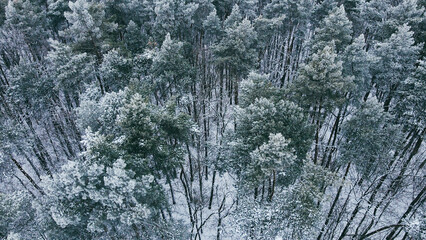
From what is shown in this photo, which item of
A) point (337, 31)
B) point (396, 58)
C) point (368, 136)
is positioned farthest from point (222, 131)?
point (396, 58)

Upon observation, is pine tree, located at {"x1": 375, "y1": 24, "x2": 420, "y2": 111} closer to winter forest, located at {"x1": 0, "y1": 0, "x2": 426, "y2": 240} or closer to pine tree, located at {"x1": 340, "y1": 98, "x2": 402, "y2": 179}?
winter forest, located at {"x1": 0, "y1": 0, "x2": 426, "y2": 240}

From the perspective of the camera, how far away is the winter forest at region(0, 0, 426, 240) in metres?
13.2

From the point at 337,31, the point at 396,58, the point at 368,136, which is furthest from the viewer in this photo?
the point at 337,31

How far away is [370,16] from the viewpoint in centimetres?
2572

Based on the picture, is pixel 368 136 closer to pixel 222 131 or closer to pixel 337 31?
pixel 337 31

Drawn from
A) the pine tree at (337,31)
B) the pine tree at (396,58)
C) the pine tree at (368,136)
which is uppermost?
the pine tree at (337,31)

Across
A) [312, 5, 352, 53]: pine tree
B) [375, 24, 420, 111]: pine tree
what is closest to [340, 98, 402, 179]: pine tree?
[375, 24, 420, 111]: pine tree

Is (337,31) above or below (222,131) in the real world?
above

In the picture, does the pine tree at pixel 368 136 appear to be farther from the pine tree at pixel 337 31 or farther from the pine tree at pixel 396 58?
the pine tree at pixel 337 31

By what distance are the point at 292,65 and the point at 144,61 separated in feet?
52.6

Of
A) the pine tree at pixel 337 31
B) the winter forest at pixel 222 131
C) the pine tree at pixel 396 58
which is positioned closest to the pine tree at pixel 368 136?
the winter forest at pixel 222 131

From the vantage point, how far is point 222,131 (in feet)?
68.4

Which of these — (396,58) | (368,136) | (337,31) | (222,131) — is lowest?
(222,131)

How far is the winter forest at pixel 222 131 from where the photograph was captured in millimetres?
13195
